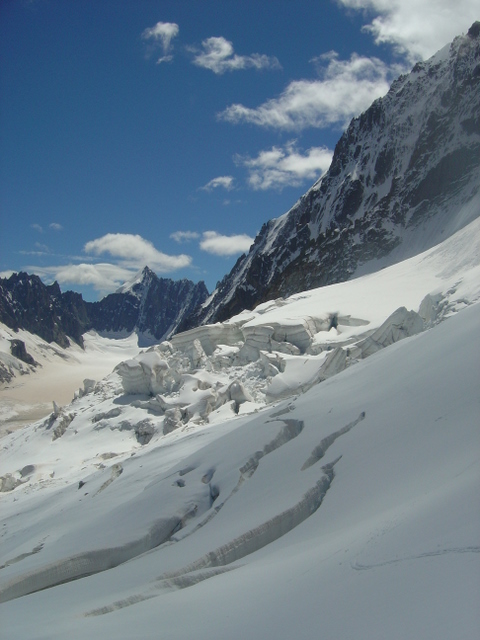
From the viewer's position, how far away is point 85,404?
25656 millimetres

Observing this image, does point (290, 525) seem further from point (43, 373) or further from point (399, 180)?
point (43, 373)

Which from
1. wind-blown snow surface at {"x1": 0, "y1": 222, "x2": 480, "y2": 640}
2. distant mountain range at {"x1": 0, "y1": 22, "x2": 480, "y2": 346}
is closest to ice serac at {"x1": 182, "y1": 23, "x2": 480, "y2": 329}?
distant mountain range at {"x1": 0, "y1": 22, "x2": 480, "y2": 346}

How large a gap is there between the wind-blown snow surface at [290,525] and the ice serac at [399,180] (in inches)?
1780

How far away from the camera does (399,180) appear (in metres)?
68.0

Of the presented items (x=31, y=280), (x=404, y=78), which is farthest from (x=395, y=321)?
(x=31, y=280)

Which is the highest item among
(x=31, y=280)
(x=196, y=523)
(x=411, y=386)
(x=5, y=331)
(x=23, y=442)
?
(x=31, y=280)

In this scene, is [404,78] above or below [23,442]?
above

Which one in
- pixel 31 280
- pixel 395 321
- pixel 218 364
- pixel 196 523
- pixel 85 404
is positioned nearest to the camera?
pixel 196 523

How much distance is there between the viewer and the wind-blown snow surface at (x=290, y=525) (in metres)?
3.23

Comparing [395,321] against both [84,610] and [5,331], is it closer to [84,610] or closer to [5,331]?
[84,610]

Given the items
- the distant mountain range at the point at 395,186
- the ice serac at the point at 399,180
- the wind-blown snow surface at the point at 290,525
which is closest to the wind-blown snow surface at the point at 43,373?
the distant mountain range at the point at 395,186

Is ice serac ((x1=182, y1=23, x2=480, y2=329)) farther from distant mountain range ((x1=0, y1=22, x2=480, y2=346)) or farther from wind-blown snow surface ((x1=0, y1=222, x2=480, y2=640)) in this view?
wind-blown snow surface ((x1=0, y1=222, x2=480, y2=640))

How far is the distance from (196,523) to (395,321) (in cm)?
1203

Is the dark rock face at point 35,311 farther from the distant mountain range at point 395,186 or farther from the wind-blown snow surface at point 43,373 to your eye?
the distant mountain range at point 395,186
